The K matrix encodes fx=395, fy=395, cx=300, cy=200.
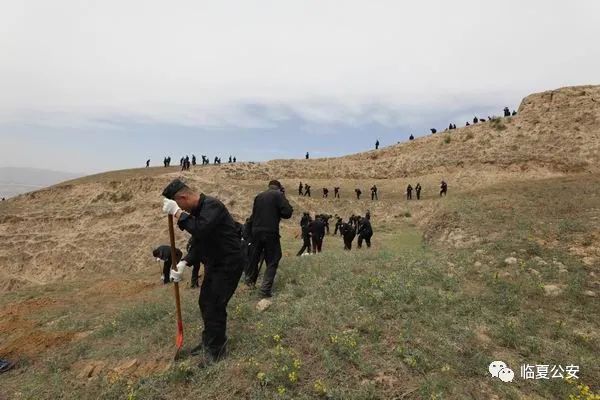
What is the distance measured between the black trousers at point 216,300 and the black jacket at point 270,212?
2.42 metres

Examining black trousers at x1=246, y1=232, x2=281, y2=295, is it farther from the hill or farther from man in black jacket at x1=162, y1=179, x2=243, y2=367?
man in black jacket at x1=162, y1=179, x2=243, y2=367

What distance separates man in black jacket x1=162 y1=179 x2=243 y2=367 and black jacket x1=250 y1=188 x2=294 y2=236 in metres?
2.31

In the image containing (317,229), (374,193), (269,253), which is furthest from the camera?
(374,193)

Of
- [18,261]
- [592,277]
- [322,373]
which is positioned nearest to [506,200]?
[592,277]

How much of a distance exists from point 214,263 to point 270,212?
8.71 ft

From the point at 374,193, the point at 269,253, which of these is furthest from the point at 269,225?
the point at 374,193

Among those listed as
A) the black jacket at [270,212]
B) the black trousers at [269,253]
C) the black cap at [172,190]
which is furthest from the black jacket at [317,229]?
the black cap at [172,190]

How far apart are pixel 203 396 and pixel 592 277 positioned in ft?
32.5

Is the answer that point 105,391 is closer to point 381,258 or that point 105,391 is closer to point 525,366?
point 525,366

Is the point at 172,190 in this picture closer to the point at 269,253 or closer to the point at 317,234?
the point at 269,253

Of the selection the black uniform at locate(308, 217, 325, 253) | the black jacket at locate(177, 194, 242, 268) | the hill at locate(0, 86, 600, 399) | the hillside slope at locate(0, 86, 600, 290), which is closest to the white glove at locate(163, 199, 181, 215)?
the black jacket at locate(177, 194, 242, 268)

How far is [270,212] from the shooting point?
27.8ft

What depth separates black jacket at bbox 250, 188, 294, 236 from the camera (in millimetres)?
8461

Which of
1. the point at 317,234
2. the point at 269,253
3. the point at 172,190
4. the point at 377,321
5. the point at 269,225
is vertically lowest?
the point at 317,234
